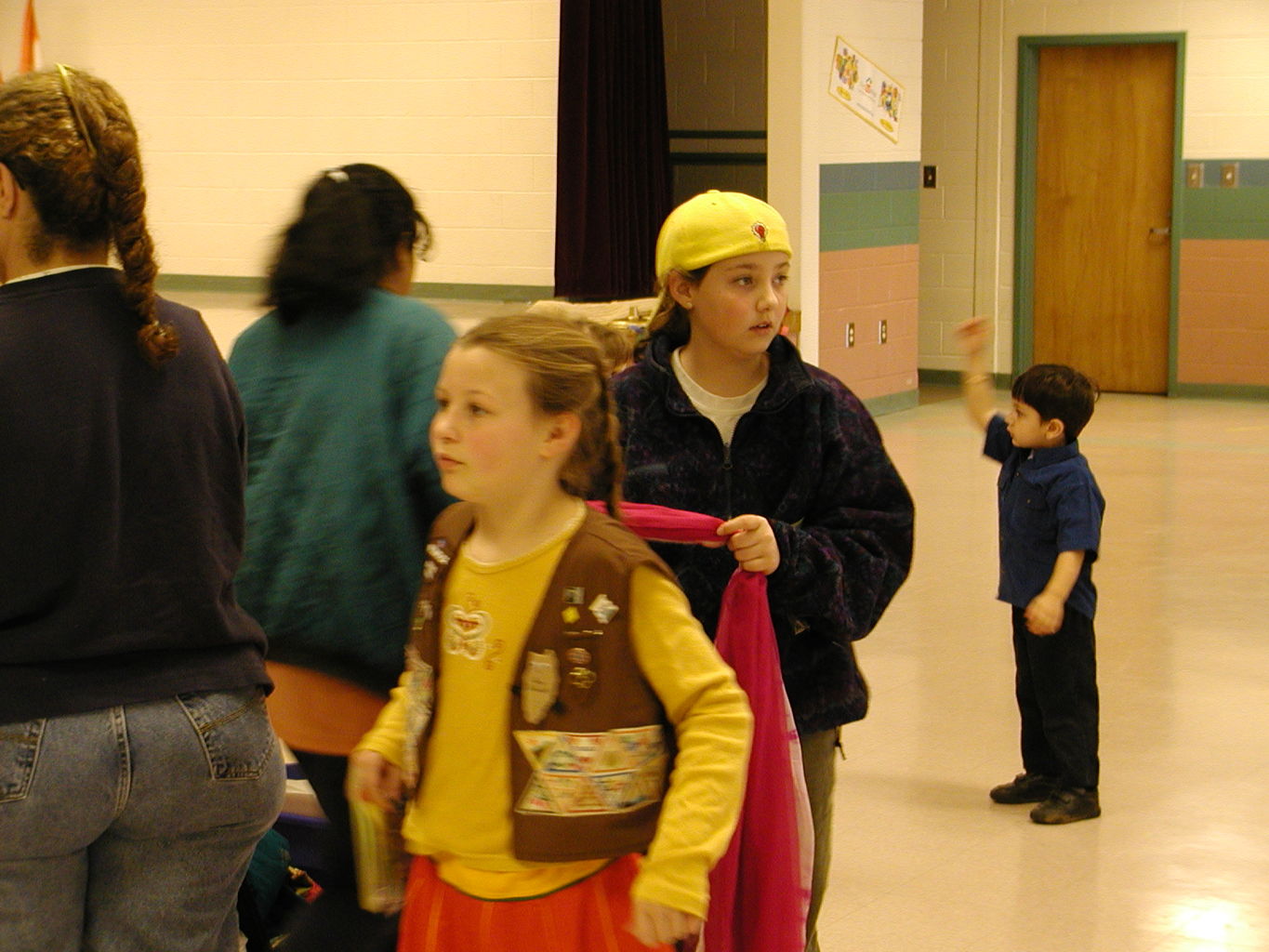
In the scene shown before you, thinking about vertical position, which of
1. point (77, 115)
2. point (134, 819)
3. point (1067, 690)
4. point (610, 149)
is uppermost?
point (610, 149)

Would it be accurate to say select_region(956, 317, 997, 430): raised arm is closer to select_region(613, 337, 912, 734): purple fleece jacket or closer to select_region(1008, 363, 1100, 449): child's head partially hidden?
select_region(1008, 363, 1100, 449): child's head partially hidden

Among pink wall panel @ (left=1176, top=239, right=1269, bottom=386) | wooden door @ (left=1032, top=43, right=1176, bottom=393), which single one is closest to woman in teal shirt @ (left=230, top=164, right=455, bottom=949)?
pink wall panel @ (left=1176, top=239, right=1269, bottom=386)

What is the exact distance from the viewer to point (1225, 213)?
1004 centimetres

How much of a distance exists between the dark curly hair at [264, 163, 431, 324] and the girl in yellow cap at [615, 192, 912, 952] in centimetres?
38

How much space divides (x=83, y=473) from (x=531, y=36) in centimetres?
742

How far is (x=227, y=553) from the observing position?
5.58ft

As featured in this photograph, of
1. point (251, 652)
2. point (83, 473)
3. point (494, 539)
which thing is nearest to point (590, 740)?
point (494, 539)

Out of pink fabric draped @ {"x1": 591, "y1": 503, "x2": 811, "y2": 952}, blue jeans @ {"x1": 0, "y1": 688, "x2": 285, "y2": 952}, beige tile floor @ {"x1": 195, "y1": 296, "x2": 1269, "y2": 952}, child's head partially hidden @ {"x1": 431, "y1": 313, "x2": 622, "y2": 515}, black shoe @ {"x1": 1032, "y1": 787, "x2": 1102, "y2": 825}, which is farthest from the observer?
black shoe @ {"x1": 1032, "y1": 787, "x2": 1102, "y2": 825}

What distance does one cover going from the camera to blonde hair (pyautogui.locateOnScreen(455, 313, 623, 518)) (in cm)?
167

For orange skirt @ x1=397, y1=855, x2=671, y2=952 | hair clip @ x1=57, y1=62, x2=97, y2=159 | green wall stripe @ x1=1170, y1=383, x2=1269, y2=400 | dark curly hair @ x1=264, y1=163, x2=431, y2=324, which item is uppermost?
hair clip @ x1=57, y1=62, x2=97, y2=159

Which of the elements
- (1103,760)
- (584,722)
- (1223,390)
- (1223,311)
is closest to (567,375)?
(584,722)

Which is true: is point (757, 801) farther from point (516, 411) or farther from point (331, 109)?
point (331, 109)

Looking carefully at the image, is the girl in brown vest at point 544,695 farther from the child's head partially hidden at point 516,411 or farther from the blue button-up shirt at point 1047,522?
the blue button-up shirt at point 1047,522

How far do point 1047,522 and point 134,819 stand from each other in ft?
8.12
